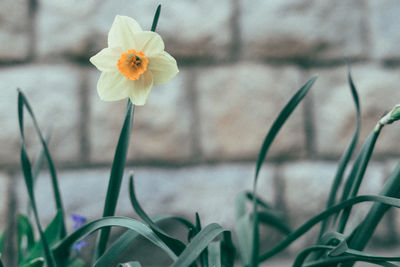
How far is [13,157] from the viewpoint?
120 cm

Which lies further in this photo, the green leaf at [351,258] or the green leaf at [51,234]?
the green leaf at [51,234]

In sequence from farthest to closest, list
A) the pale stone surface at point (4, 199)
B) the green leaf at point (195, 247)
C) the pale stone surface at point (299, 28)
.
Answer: the pale stone surface at point (299, 28)
the pale stone surface at point (4, 199)
the green leaf at point (195, 247)

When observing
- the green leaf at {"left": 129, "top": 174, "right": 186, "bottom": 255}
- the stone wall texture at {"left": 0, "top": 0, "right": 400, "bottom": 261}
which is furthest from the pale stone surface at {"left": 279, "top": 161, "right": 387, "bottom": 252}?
the green leaf at {"left": 129, "top": 174, "right": 186, "bottom": 255}

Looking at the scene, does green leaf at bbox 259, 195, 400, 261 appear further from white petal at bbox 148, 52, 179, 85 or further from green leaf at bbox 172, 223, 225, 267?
white petal at bbox 148, 52, 179, 85

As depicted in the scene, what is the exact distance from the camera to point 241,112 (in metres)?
1.27

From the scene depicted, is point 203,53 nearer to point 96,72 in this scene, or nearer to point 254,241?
point 96,72

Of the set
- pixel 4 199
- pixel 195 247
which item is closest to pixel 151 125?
pixel 4 199

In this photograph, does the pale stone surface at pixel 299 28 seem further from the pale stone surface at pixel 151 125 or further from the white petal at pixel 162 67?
the white petal at pixel 162 67

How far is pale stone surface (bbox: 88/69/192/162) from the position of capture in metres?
1.23

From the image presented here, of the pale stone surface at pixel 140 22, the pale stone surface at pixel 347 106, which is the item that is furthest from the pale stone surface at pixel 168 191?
the pale stone surface at pixel 140 22

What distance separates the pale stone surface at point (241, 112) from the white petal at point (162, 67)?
2.63ft

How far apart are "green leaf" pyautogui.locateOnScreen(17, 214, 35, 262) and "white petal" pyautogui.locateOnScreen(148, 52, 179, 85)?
0.40 meters

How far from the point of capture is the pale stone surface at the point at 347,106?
4.18 feet

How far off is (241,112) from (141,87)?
2.73ft
